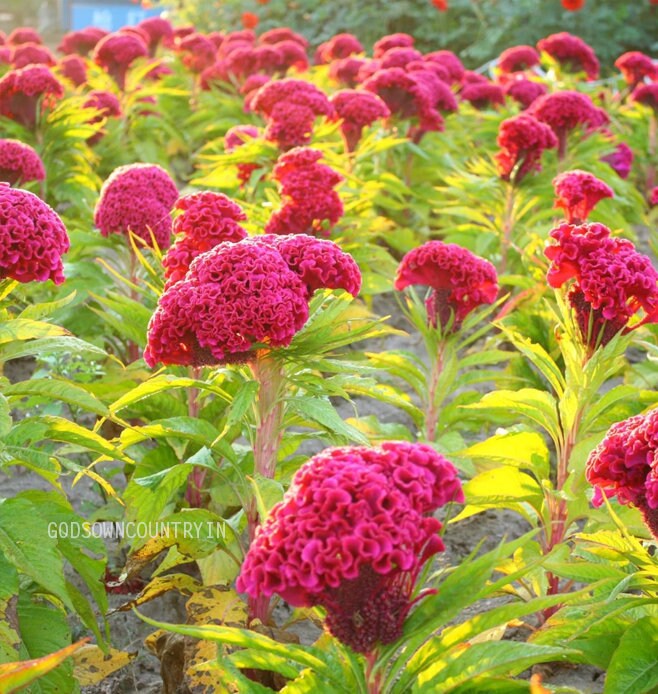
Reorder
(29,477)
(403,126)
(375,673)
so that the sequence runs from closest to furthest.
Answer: (375,673) < (29,477) < (403,126)

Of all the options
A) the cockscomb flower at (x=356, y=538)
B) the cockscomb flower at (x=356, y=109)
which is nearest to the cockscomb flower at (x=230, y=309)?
the cockscomb flower at (x=356, y=538)

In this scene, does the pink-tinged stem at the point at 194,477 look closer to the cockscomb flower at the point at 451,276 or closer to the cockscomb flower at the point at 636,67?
the cockscomb flower at the point at 451,276

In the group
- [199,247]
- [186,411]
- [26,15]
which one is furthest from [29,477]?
[26,15]

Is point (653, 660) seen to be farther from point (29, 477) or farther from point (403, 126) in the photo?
point (403, 126)

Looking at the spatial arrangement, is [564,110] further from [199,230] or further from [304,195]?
[199,230]

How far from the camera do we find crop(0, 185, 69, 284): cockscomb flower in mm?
2736

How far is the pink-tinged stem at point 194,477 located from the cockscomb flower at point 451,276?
85 centimetres

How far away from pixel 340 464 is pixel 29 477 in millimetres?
2784

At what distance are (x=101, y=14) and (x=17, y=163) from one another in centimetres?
1891

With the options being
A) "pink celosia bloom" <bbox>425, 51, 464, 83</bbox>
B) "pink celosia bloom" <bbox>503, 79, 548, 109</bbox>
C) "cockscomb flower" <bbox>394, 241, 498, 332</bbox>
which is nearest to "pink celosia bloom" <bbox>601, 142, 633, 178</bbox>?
"pink celosia bloom" <bbox>503, 79, 548, 109</bbox>

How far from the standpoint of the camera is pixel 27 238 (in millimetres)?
2775

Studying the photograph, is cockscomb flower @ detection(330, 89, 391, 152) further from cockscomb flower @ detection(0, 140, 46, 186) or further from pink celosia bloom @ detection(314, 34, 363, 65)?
pink celosia bloom @ detection(314, 34, 363, 65)

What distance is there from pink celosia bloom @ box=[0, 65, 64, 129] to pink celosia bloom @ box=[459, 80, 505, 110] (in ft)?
12.4

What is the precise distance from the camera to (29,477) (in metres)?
4.43
